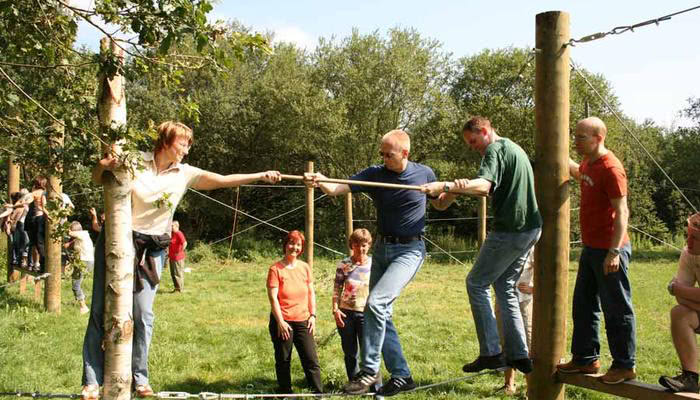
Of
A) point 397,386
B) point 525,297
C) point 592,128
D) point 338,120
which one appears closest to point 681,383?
point 592,128

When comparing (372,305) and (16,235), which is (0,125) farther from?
(16,235)

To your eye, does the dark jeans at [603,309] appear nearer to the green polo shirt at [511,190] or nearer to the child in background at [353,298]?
the green polo shirt at [511,190]

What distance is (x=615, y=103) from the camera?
31625mm

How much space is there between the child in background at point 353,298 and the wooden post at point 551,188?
1.80m

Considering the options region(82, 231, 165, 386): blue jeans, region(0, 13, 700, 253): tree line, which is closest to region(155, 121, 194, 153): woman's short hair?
region(82, 231, 165, 386): blue jeans

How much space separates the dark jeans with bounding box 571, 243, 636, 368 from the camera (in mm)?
4082

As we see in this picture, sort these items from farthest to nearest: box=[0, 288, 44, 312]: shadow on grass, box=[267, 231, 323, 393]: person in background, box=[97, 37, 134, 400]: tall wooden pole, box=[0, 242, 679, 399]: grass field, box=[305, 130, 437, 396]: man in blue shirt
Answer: box=[0, 288, 44, 312]: shadow on grass, box=[0, 242, 679, 399]: grass field, box=[267, 231, 323, 393]: person in background, box=[305, 130, 437, 396]: man in blue shirt, box=[97, 37, 134, 400]: tall wooden pole

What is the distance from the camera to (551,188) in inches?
174

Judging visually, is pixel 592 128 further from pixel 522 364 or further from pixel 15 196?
pixel 15 196

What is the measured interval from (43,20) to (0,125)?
0.74 m

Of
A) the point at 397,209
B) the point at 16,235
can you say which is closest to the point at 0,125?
the point at 397,209

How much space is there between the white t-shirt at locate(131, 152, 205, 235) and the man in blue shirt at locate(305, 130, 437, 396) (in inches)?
33.5

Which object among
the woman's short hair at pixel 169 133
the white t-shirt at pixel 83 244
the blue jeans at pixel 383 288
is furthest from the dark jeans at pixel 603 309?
the white t-shirt at pixel 83 244

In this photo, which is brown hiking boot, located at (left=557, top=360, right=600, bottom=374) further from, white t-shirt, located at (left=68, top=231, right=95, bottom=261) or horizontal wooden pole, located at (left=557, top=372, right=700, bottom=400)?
white t-shirt, located at (left=68, top=231, right=95, bottom=261)
